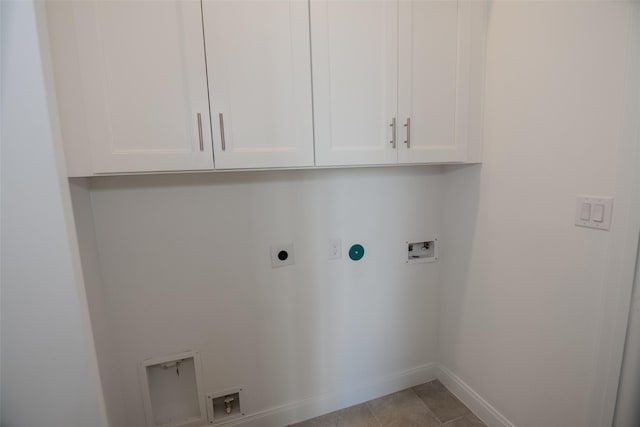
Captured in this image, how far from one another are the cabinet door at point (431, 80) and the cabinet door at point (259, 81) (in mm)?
456

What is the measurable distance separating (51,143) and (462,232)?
1873mm

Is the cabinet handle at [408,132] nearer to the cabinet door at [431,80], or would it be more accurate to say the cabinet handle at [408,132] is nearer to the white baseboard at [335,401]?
the cabinet door at [431,80]

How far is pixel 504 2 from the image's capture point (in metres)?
1.37

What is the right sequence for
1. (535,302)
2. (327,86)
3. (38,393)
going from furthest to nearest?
(535,302) → (327,86) → (38,393)

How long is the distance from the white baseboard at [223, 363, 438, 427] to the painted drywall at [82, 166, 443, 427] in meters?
0.04

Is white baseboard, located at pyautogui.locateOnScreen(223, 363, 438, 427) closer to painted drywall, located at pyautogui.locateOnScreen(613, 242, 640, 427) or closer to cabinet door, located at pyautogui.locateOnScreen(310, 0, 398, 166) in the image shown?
painted drywall, located at pyautogui.locateOnScreen(613, 242, 640, 427)

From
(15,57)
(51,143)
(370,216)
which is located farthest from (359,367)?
(15,57)

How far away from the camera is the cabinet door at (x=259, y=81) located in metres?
1.10

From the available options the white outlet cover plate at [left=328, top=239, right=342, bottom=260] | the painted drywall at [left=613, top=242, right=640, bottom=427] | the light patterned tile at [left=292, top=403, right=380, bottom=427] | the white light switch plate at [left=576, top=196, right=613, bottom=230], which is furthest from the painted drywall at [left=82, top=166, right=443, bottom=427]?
the painted drywall at [left=613, top=242, right=640, bottom=427]

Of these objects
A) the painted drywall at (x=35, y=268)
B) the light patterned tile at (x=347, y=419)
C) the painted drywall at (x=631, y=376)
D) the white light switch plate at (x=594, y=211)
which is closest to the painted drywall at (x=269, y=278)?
the light patterned tile at (x=347, y=419)

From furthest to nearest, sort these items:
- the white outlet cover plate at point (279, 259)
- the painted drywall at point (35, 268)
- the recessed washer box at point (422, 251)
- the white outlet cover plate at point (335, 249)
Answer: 1. the recessed washer box at point (422, 251)
2. the white outlet cover plate at point (335, 249)
3. the white outlet cover plate at point (279, 259)
4. the painted drywall at point (35, 268)

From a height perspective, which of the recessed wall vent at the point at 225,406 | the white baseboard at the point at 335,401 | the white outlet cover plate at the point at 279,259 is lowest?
the white baseboard at the point at 335,401

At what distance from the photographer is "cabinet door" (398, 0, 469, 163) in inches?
52.2

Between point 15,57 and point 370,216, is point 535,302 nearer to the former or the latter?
point 370,216
